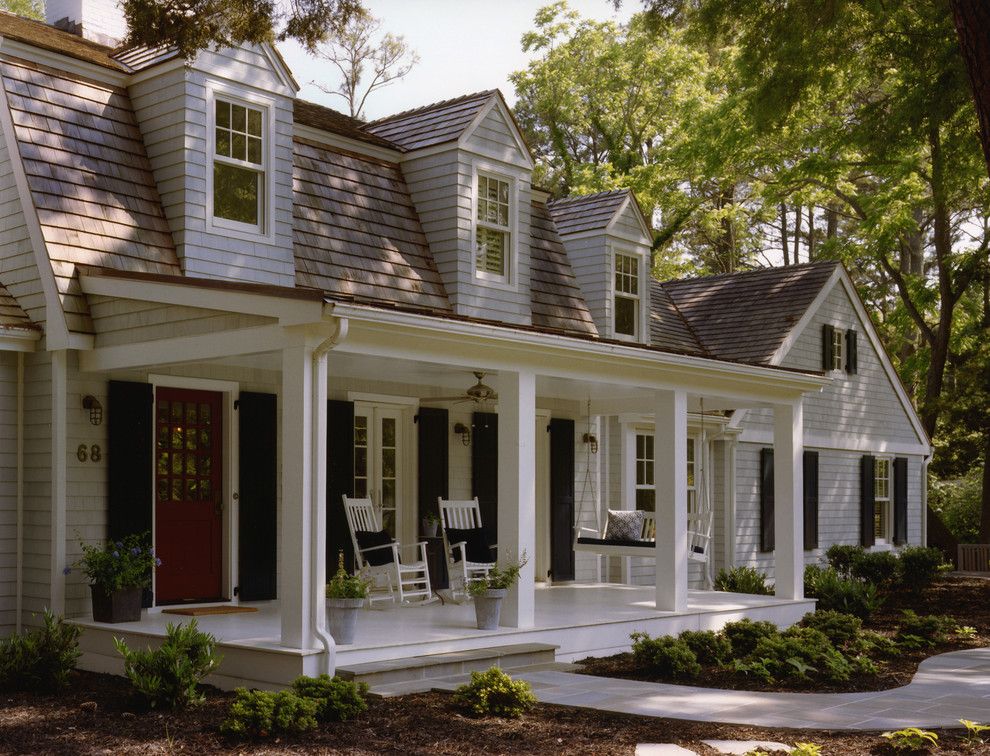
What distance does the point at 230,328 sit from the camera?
8.35 m

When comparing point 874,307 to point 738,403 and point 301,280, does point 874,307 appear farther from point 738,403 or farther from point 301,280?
point 301,280

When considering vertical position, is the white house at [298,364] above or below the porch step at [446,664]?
above

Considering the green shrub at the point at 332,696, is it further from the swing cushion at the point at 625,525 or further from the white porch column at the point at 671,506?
the swing cushion at the point at 625,525

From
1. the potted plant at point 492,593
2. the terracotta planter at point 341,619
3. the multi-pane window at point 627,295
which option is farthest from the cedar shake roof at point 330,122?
the terracotta planter at point 341,619

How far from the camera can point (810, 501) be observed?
691 inches

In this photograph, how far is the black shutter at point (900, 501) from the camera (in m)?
19.9

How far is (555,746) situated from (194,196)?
6.21m

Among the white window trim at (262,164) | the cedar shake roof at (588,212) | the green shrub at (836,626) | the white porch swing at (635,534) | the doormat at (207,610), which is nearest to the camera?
the doormat at (207,610)

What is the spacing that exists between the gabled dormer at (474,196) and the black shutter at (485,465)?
4.02 feet

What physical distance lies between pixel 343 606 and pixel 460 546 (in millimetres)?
2985

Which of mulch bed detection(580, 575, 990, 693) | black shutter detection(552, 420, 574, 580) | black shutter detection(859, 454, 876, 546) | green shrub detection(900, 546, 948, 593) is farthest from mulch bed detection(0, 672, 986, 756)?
black shutter detection(859, 454, 876, 546)

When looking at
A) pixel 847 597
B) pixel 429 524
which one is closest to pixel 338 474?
pixel 429 524

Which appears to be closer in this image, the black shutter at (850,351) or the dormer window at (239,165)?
the dormer window at (239,165)

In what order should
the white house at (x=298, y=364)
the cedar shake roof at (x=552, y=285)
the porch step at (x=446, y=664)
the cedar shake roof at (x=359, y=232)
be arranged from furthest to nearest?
1. the cedar shake roof at (x=552, y=285)
2. the cedar shake roof at (x=359, y=232)
3. the white house at (x=298, y=364)
4. the porch step at (x=446, y=664)
